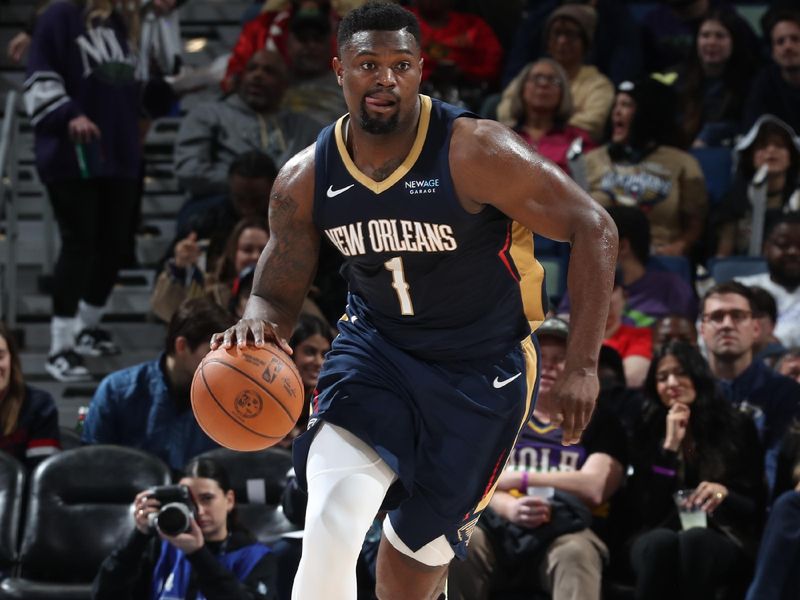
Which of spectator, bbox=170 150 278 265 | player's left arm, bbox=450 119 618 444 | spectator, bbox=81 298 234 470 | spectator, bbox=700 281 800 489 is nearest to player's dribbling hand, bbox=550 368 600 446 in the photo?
player's left arm, bbox=450 119 618 444

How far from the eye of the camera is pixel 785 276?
7477mm

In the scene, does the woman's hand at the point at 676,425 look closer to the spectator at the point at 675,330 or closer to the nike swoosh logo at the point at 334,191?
the spectator at the point at 675,330

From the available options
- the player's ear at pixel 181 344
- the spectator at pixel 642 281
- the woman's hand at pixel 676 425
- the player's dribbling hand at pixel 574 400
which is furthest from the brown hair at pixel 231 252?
the player's dribbling hand at pixel 574 400

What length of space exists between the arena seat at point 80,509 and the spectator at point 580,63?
3.87 meters

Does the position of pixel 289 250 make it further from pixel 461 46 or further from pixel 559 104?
pixel 461 46

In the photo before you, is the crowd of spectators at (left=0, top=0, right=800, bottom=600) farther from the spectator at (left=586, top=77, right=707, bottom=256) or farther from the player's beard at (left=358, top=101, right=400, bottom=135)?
the player's beard at (left=358, top=101, right=400, bottom=135)

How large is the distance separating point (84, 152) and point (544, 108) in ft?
8.98

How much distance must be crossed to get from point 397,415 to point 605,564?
207cm

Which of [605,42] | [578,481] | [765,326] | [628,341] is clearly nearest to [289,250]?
[578,481]

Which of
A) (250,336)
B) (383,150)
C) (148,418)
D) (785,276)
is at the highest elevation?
(383,150)

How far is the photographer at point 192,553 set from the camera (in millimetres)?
5367

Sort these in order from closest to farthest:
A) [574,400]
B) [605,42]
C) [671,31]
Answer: [574,400]
[605,42]
[671,31]

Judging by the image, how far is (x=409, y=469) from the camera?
4.07m

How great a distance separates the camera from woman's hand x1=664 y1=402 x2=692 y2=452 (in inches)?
233
